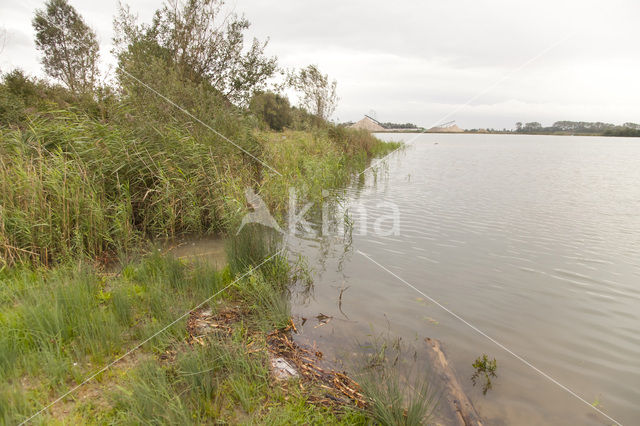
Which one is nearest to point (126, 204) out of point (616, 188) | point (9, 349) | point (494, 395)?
point (9, 349)

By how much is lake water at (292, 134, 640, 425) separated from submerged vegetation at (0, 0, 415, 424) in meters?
0.96

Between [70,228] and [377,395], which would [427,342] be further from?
[70,228]

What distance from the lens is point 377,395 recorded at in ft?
7.49

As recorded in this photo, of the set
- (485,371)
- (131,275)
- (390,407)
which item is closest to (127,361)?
(131,275)

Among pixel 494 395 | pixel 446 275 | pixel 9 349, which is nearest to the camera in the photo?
pixel 9 349

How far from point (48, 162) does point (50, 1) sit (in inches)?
1128

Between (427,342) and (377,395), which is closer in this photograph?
(377,395)

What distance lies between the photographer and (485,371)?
309 centimetres

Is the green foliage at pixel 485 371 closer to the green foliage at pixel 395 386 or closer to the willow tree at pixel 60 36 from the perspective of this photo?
the green foliage at pixel 395 386

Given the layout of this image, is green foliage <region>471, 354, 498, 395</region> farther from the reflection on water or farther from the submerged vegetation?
the reflection on water

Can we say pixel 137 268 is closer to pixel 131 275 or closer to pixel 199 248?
pixel 131 275

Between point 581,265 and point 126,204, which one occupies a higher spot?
point 126,204

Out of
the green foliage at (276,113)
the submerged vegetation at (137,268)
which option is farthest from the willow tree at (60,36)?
the submerged vegetation at (137,268)

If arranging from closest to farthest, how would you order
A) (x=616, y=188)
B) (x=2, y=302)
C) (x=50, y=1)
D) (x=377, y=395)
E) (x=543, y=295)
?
(x=377, y=395), (x=2, y=302), (x=543, y=295), (x=616, y=188), (x=50, y=1)
